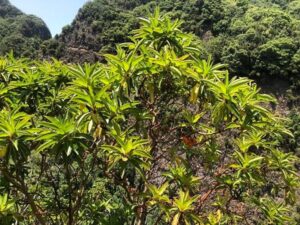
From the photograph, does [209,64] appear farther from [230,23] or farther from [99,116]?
[230,23]

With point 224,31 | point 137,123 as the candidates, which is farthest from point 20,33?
point 137,123

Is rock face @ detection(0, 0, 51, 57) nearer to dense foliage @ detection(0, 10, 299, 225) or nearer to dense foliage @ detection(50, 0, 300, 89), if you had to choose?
dense foliage @ detection(50, 0, 300, 89)

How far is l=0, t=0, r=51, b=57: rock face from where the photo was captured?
61.2m

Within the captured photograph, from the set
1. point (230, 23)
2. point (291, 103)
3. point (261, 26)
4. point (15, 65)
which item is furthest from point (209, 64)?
point (230, 23)

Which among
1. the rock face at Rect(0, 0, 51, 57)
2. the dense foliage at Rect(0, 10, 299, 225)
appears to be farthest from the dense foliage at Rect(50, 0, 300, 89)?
the dense foliage at Rect(0, 10, 299, 225)

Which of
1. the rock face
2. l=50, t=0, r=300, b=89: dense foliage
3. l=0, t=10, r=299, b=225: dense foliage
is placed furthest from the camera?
the rock face

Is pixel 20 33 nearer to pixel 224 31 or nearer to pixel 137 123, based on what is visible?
pixel 224 31

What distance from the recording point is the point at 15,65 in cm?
624

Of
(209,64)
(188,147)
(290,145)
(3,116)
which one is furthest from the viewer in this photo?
(290,145)

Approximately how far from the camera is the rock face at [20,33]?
201 feet

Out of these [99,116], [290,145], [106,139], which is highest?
[99,116]

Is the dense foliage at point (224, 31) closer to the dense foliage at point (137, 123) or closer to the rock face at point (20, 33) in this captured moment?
the rock face at point (20, 33)

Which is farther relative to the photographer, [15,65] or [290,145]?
[290,145]

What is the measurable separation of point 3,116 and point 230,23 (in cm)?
5217
